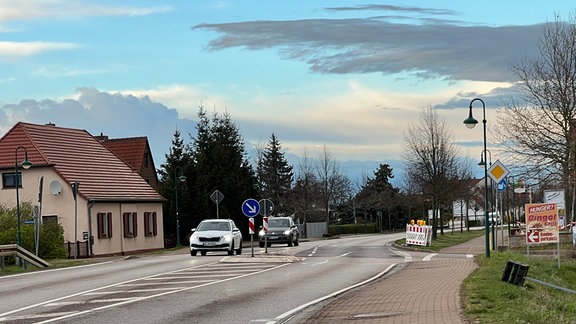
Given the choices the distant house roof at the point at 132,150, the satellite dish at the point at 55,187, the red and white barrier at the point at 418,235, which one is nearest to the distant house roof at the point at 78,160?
the satellite dish at the point at 55,187

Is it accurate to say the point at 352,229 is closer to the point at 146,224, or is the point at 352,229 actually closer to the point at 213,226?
the point at 146,224

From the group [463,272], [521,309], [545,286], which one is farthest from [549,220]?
[521,309]

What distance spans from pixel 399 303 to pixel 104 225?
38.9 meters

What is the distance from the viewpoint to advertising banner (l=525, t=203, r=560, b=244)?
1080 inches

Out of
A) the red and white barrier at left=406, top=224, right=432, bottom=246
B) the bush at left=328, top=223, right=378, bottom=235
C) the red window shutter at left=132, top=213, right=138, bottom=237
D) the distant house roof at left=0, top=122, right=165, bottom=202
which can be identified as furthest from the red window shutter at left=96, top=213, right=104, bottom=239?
the bush at left=328, top=223, right=378, bottom=235

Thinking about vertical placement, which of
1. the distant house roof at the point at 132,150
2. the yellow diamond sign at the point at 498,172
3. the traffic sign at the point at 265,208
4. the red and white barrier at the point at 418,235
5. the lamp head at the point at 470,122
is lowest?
the red and white barrier at the point at 418,235

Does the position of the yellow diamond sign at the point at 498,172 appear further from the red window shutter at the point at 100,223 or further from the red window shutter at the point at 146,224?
the red window shutter at the point at 146,224

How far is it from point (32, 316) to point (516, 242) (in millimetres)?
33042

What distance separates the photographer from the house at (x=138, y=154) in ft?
246

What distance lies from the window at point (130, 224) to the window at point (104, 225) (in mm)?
1974

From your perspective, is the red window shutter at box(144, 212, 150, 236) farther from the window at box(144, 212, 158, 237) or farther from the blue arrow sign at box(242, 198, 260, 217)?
the blue arrow sign at box(242, 198, 260, 217)

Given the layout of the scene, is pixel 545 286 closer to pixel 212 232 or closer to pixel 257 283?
pixel 257 283

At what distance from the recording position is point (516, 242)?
4422 cm

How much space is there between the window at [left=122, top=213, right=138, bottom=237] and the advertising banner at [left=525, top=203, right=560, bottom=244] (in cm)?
3220
